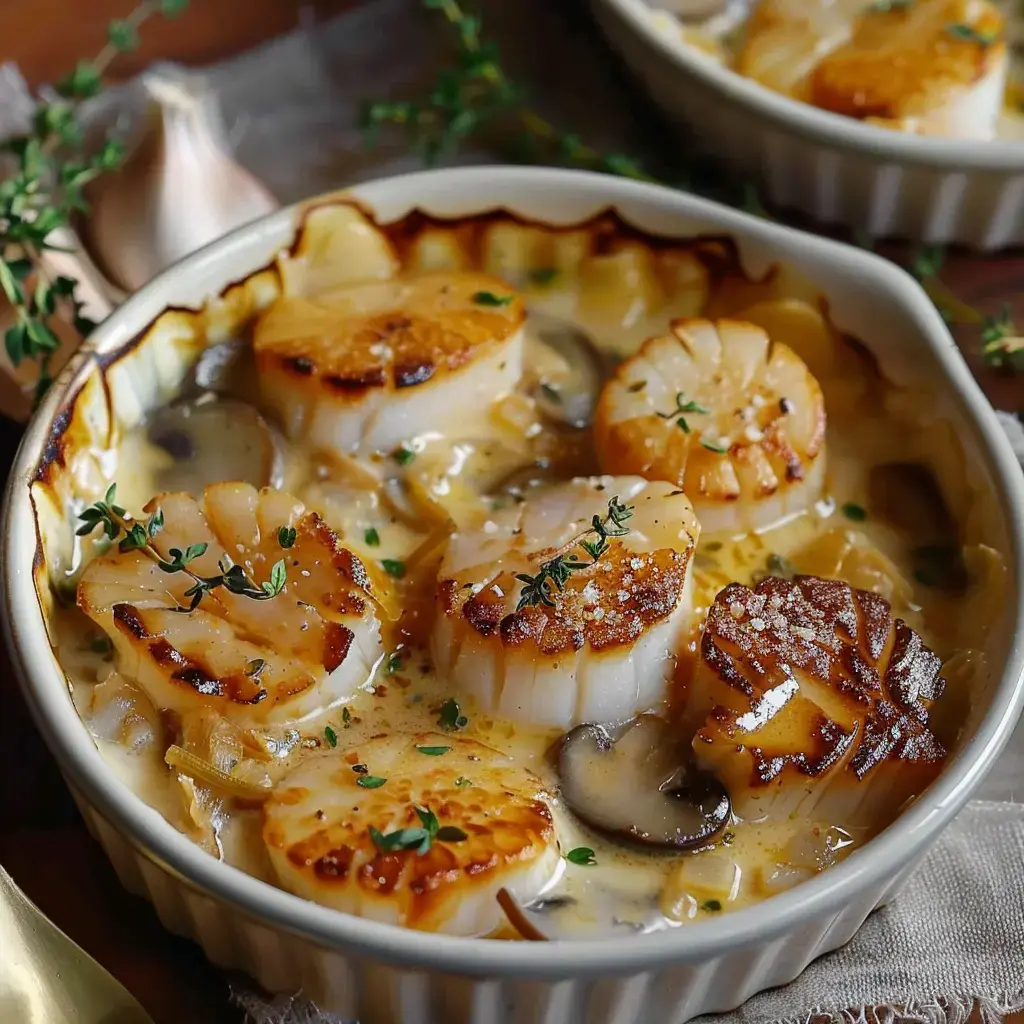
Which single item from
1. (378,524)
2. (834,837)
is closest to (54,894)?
(378,524)

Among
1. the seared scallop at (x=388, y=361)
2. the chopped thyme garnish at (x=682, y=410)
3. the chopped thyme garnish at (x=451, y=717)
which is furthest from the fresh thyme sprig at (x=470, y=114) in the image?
the chopped thyme garnish at (x=451, y=717)

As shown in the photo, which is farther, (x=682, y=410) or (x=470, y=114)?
(x=470, y=114)

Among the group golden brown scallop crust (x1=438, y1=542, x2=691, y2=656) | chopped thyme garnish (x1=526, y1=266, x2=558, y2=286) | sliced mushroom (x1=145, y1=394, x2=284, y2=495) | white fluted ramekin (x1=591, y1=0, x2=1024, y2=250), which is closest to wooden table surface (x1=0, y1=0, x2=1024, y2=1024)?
sliced mushroom (x1=145, y1=394, x2=284, y2=495)

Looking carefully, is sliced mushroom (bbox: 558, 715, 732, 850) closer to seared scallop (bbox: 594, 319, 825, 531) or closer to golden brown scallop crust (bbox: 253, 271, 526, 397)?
seared scallop (bbox: 594, 319, 825, 531)

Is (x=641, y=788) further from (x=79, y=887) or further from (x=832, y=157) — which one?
(x=832, y=157)

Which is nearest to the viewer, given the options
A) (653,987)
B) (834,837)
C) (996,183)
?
(653,987)

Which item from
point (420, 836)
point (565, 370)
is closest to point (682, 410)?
point (565, 370)

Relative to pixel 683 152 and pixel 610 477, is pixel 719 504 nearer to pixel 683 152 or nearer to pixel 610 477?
pixel 610 477
